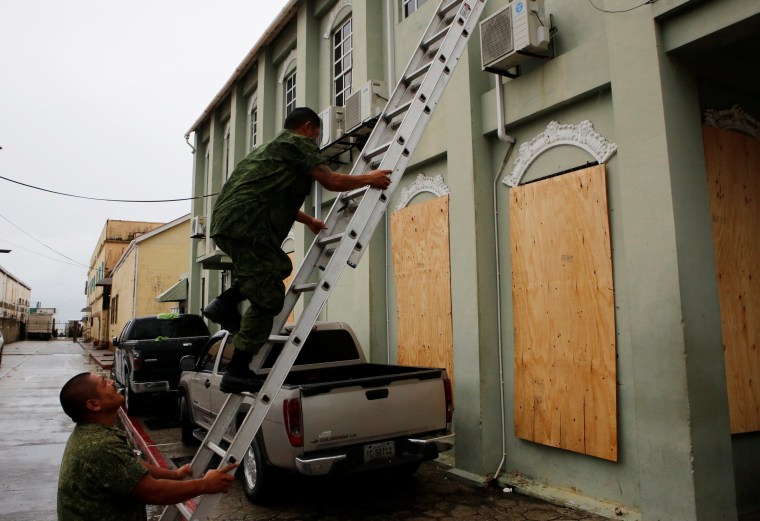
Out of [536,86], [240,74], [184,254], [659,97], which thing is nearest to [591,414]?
[659,97]

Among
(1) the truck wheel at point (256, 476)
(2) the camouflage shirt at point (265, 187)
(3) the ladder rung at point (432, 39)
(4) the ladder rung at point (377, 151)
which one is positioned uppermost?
(3) the ladder rung at point (432, 39)

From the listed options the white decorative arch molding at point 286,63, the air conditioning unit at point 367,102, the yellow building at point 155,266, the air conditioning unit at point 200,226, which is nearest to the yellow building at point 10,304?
the yellow building at point 155,266

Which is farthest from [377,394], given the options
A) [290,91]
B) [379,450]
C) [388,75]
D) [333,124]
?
[290,91]

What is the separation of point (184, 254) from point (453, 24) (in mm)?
32033

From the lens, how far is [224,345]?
7242 millimetres

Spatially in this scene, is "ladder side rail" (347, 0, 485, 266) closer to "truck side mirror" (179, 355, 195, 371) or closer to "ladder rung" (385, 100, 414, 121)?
"ladder rung" (385, 100, 414, 121)

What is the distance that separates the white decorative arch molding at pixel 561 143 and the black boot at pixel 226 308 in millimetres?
3945

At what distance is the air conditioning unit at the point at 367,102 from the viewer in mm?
8875

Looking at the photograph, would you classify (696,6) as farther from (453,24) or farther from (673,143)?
(453,24)

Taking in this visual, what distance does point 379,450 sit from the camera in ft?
17.5

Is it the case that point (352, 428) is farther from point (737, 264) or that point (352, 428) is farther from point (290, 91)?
point (290, 91)

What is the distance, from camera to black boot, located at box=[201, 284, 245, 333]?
153 inches

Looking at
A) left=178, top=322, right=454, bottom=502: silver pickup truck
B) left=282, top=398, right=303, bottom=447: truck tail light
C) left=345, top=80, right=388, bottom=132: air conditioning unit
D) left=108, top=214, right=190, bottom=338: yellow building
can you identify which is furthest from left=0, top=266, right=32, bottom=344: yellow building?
left=282, top=398, right=303, bottom=447: truck tail light

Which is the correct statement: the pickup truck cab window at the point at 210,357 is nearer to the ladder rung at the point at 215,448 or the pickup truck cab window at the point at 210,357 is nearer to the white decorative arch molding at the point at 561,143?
the ladder rung at the point at 215,448
